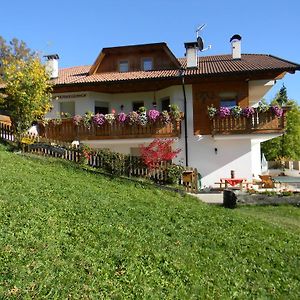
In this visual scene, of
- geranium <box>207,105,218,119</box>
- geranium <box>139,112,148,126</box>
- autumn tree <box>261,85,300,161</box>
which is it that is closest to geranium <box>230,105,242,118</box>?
geranium <box>207,105,218,119</box>

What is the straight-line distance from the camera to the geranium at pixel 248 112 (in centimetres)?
1791

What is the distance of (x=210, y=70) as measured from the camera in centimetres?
1959

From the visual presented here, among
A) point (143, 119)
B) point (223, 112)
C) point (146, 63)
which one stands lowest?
point (143, 119)

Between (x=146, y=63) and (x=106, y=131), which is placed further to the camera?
(x=146, y=63)

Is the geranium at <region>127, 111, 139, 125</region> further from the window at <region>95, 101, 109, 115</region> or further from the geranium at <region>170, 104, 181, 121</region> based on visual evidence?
the window at <region>95, 101, 109, 115</region>

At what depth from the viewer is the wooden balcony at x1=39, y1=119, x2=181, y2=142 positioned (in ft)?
61.2

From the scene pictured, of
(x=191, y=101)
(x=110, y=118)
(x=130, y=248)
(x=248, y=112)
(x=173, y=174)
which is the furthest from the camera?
(x=191, y=101)

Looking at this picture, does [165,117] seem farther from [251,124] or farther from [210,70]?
[251,124]

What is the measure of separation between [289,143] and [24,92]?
33.6 meters

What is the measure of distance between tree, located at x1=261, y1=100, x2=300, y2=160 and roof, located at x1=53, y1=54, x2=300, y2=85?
21364mm

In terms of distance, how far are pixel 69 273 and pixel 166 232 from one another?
3059mm

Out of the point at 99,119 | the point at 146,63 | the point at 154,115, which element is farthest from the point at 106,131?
the point at 146,63

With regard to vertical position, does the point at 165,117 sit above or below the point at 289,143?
above

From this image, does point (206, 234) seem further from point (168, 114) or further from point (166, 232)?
point (168, 114)
